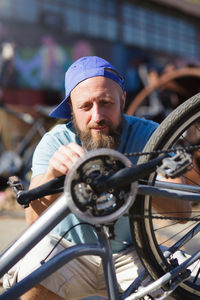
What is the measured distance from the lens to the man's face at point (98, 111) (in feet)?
5.07

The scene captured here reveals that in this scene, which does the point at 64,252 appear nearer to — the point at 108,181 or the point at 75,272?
the point at 108,181

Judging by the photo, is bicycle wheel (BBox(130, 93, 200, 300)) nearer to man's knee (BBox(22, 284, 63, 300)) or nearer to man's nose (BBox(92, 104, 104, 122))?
man's nose (BBox(92, 104, 104, 122))

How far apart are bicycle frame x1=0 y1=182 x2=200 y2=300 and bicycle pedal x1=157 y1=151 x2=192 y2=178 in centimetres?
10

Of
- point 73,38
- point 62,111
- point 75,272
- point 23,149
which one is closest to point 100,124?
point 62,111

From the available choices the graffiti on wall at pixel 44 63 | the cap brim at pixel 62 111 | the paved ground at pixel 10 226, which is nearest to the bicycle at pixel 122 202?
the cap brim at pixel 62 111

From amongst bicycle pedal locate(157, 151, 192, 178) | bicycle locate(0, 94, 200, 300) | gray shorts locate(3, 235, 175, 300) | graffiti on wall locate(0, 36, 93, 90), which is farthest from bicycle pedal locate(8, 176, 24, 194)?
graffiti on wall locate(0, 36, 93, 90)

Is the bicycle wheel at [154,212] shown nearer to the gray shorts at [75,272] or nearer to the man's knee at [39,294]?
the gray shorts at [75,272]

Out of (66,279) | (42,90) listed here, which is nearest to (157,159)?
(66,279)

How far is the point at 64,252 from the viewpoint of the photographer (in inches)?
49.1

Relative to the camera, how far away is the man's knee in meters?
1.50

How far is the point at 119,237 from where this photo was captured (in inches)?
→ 67.1

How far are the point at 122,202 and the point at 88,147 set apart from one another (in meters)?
0.41

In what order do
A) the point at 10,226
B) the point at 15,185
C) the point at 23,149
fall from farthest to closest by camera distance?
the point at 23,149, the point at 10,226, the point at 15,185

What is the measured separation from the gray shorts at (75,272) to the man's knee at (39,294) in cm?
2
